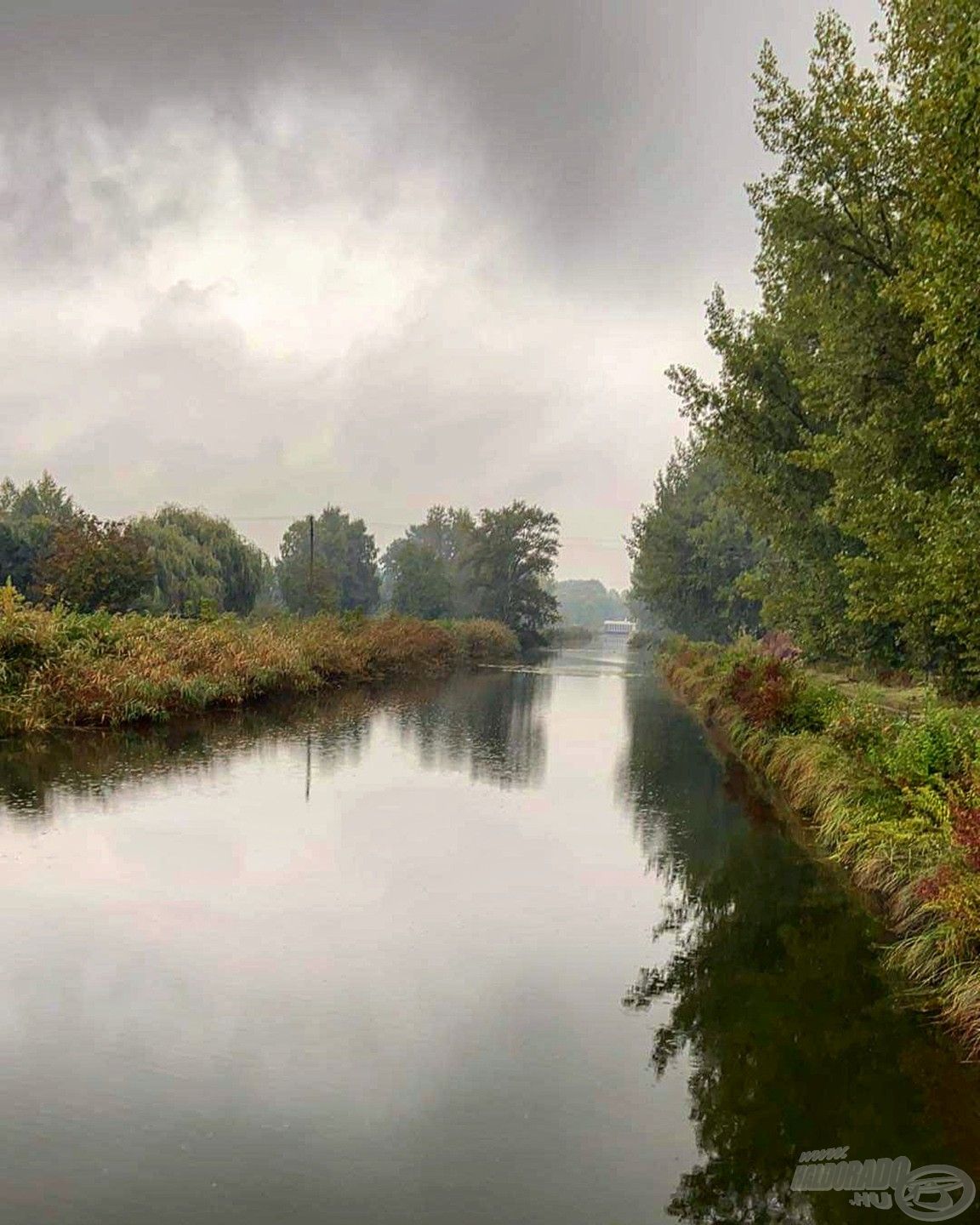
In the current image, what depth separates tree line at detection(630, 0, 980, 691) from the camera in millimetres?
11648

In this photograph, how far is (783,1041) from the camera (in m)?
6.54

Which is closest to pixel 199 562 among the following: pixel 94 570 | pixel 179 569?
pixel 179 569

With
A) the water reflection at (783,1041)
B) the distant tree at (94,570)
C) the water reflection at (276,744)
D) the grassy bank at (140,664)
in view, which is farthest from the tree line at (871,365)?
the distant tree at (94,570)

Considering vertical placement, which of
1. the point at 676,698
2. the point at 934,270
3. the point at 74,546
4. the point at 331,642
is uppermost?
the point at 934,270

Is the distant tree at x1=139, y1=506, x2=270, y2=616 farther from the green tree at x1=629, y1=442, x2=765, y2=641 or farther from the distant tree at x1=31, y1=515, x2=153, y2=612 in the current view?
the green tree at x1=629, y1=442, x2=765, y2=641

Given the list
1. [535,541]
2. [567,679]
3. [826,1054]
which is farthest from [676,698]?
[535,541]

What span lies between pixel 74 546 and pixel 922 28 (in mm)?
30993

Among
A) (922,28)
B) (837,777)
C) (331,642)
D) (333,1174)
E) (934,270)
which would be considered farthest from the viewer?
(331,642)

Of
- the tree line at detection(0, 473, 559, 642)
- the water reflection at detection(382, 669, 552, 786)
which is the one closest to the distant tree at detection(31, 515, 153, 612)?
the tree line at detection(0, 473, 559, 642)

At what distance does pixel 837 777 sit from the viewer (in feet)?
42.0

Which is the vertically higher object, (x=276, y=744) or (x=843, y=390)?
(x=843, y=390)

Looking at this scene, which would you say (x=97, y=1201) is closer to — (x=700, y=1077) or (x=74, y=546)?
(x=700, y=1077)

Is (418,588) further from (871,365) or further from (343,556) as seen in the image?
(871,365)

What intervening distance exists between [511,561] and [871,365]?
67614mm
